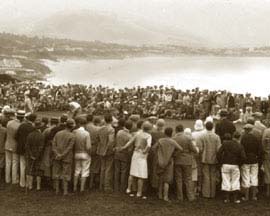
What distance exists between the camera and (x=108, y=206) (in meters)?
13.7

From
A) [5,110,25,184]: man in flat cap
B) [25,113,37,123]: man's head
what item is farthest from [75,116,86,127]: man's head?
[5,110,25,184]: man in flat cap

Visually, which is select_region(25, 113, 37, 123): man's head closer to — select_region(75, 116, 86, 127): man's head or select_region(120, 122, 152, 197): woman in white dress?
select_region(75, 116, 86, 127): man's head

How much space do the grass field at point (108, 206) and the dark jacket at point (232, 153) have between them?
3.62ft

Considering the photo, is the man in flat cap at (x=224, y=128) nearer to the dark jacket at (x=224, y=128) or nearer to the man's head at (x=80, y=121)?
the dark jacket at (x=224, y=128)

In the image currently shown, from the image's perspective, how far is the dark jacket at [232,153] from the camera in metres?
13.6

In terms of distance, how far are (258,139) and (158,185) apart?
2747 millimetres

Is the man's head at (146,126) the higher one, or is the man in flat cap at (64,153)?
the man's head at (146,126)

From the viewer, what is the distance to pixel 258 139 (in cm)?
1414

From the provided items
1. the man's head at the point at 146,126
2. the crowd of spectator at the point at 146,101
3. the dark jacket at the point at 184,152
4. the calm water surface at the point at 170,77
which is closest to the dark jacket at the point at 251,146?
the dark jacket at the point at 184,152

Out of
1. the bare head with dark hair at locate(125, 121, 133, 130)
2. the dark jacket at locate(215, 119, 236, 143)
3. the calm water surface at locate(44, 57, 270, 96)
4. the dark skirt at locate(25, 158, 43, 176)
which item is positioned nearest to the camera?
the bare head with dark hair at locate(125, 121, 133, 130)

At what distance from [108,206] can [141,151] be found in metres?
1.56

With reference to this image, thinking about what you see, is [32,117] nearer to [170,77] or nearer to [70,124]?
[70,124]

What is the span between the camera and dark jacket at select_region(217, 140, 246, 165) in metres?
13.6

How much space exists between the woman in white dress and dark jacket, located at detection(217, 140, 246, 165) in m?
1.80
